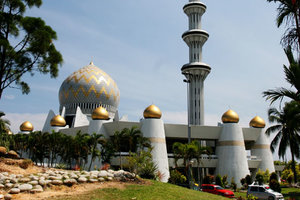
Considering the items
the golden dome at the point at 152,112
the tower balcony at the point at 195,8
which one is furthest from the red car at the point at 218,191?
the tower balcony at the point at 195,8

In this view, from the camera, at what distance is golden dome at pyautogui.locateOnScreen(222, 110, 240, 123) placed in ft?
150

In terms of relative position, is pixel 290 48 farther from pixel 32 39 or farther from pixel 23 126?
pixel 23 126

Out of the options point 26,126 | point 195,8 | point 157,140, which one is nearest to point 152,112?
point 157,140

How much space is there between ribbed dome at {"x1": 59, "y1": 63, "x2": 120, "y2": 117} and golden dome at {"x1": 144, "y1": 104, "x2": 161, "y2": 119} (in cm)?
2075

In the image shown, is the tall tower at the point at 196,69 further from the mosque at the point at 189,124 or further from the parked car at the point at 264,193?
the parked car at the point at 264,193

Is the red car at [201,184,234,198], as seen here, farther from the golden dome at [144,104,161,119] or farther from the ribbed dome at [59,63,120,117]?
the ribbed dome at [59,63,120,117]

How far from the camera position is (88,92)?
60719 millimetres

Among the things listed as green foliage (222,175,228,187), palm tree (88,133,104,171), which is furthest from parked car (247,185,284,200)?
palm tree (88,133,104,171)

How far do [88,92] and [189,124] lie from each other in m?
26.6

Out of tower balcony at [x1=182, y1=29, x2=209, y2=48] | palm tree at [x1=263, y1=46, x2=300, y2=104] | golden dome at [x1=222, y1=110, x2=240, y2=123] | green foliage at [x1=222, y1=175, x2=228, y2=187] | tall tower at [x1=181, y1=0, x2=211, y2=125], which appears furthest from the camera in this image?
tower balcony at [x1=182, y1=29, x2=209, y2=48]

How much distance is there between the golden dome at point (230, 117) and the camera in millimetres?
45688

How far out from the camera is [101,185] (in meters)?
17.6

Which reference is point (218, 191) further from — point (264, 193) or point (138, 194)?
point (138, 194)

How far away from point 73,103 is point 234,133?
1242 inches
